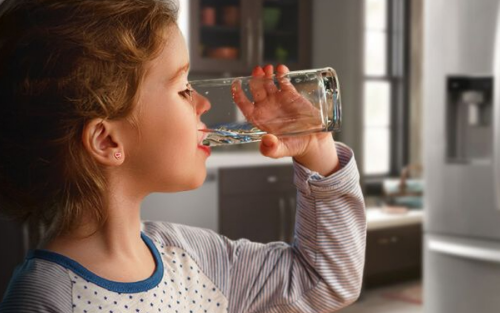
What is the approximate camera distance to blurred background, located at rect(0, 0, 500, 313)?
2686 mm

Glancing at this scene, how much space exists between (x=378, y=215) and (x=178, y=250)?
3.89 metres

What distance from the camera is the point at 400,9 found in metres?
5.44

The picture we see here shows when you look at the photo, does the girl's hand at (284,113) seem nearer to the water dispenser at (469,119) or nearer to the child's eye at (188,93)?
the child's eye at (188,93)

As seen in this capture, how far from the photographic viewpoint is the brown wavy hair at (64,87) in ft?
2.76

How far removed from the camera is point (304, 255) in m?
1.05

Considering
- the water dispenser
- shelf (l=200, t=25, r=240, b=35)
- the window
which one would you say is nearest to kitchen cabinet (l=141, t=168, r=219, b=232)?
shelf (l=200, t=25, r=240, b=35)

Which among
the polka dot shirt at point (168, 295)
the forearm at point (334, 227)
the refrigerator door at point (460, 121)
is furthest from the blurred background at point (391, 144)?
the polka dot shirt at point (168, 295)

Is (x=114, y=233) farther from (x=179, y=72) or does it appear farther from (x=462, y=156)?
(x=462, y=156)

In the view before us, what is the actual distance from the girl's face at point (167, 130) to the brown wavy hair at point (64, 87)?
18mm

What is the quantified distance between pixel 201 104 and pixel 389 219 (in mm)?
3853

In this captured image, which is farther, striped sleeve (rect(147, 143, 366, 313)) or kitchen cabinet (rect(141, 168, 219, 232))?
kitchen cabinet (rect(141, 168, 219, 232))

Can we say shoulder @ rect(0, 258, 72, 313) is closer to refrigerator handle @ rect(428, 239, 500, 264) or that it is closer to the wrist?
the wrist

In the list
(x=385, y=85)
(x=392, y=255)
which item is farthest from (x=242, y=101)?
(x=385, y=85)

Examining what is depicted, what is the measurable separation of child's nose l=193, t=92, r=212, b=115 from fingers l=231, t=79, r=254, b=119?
38 mm
